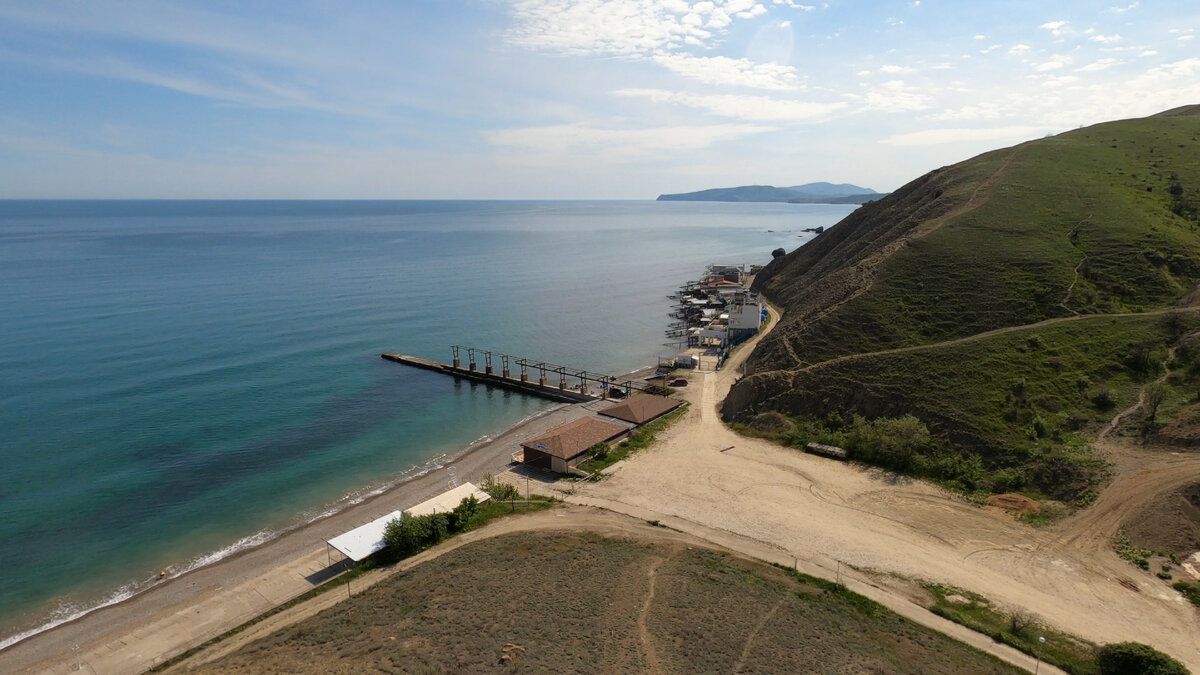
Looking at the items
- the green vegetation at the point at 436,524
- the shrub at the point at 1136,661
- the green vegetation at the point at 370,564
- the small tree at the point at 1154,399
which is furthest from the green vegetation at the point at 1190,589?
the green vegetation at the point at 436,524

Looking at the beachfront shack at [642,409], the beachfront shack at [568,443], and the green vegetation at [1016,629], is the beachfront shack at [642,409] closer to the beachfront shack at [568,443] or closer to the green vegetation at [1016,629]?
the beachfront shack at [568,443]

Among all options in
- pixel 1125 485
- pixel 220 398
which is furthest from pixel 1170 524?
pixel 220 398

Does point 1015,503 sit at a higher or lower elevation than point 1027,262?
lower

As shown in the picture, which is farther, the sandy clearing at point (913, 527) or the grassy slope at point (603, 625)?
the sandy clearing at point (913, 527)

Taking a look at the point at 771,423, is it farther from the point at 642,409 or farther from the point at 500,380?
the point at 500,380

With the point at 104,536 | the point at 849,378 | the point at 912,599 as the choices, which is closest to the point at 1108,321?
the point at 849,378
